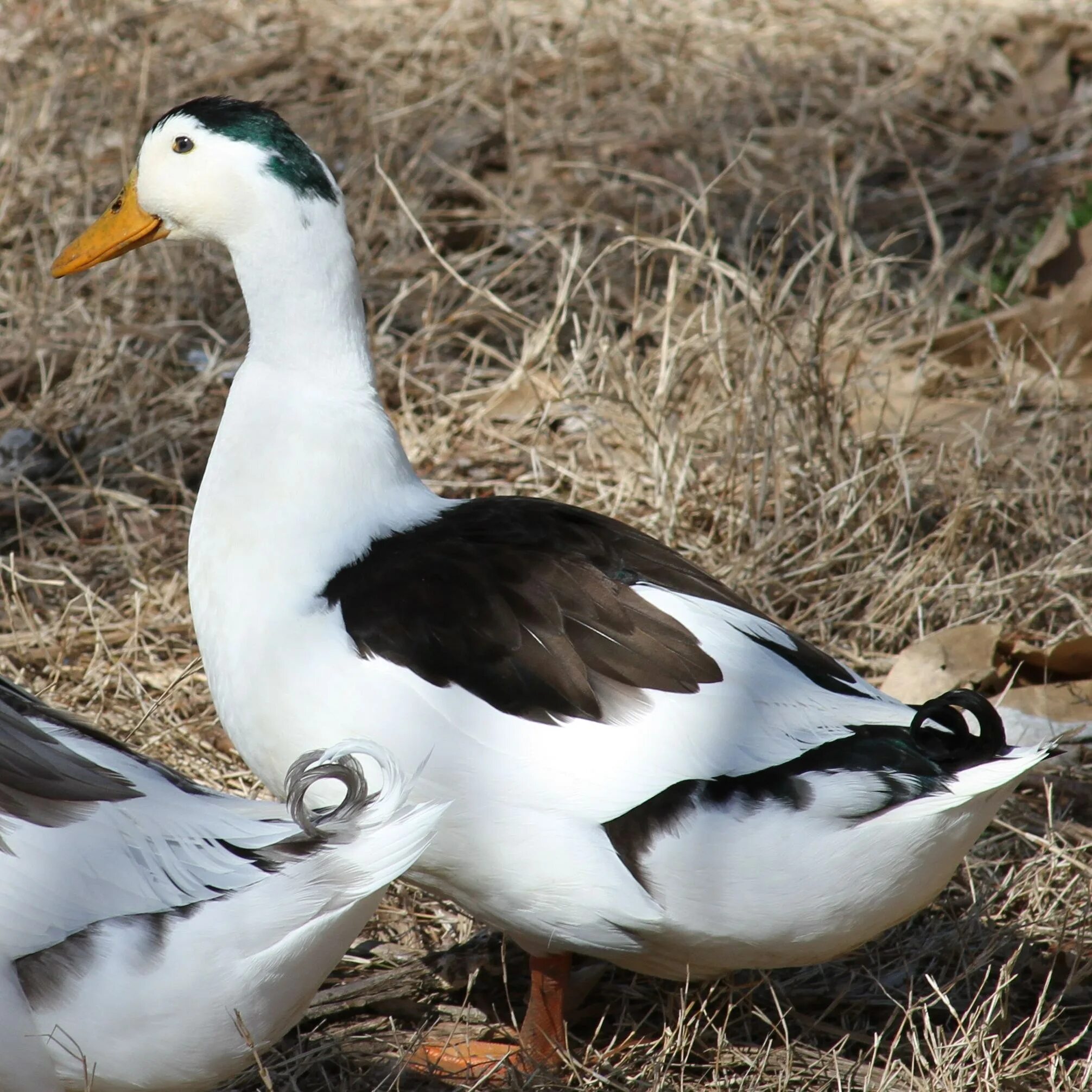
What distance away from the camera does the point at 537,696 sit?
2115 mm

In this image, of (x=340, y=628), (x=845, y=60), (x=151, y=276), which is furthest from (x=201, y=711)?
(x=845, y=60)

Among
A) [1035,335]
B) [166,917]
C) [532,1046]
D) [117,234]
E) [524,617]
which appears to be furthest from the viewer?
[1035,335]

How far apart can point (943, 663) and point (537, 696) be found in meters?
1.17

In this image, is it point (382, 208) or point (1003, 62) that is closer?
point (382, 208)

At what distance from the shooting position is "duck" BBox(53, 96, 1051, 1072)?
2043 mm

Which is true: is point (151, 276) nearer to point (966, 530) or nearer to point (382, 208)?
point (382, 208)

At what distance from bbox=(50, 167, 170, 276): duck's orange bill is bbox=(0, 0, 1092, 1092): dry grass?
80 cm

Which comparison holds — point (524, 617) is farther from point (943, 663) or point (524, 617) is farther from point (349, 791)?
point (943, 663)

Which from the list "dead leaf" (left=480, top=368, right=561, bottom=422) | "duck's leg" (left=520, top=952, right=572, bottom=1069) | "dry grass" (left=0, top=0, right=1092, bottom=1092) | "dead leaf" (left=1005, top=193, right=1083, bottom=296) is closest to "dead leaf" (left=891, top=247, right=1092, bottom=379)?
"dry grass" (left=0, top=0, right=1092, bottom=1092)

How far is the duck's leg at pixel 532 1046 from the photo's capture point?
233 centimetres

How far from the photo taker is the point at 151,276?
4285 millimetres

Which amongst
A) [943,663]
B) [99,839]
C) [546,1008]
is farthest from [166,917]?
[943,663]

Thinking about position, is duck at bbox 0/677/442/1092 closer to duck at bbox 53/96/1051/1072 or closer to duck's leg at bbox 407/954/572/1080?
duck at bbox 53/96/1051/1072

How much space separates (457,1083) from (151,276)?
277 centimetres
